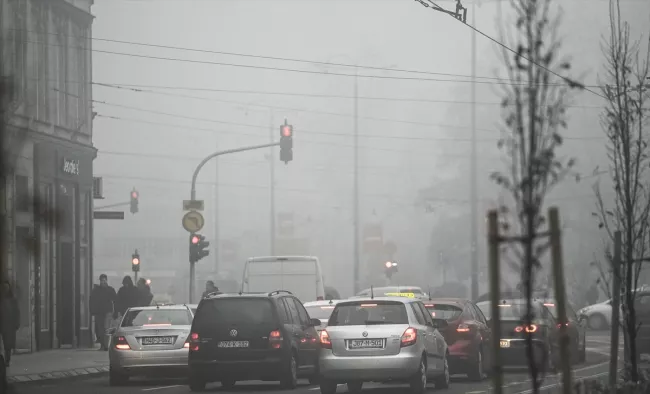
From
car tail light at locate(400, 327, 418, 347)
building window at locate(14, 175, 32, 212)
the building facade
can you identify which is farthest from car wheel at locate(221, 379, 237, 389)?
building window at locate(14, 175, 32, 212)

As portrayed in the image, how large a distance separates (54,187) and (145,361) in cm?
1243

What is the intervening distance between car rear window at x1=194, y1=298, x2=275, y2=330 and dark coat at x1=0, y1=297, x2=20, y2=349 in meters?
5.04

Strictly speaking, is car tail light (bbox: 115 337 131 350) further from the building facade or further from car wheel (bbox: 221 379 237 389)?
the building facade

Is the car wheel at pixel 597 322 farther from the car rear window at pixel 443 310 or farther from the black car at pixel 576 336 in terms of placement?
the car rear window at pixel 443 310

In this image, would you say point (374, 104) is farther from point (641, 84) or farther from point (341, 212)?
point (641, 84)

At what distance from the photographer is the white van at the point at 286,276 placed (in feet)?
128

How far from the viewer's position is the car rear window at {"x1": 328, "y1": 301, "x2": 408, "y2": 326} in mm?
21047

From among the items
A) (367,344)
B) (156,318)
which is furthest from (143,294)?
(367,344)

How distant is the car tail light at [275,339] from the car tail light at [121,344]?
11.3 feet

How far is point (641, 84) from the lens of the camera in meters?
14.9

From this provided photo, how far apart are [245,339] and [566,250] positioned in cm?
4938

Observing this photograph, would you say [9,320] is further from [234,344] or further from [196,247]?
[196,247]

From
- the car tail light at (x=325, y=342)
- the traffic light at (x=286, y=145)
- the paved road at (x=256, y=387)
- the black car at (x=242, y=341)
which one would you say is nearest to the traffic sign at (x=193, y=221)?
the traffic light at (x=286, y=145)

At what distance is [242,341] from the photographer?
22.6 m
